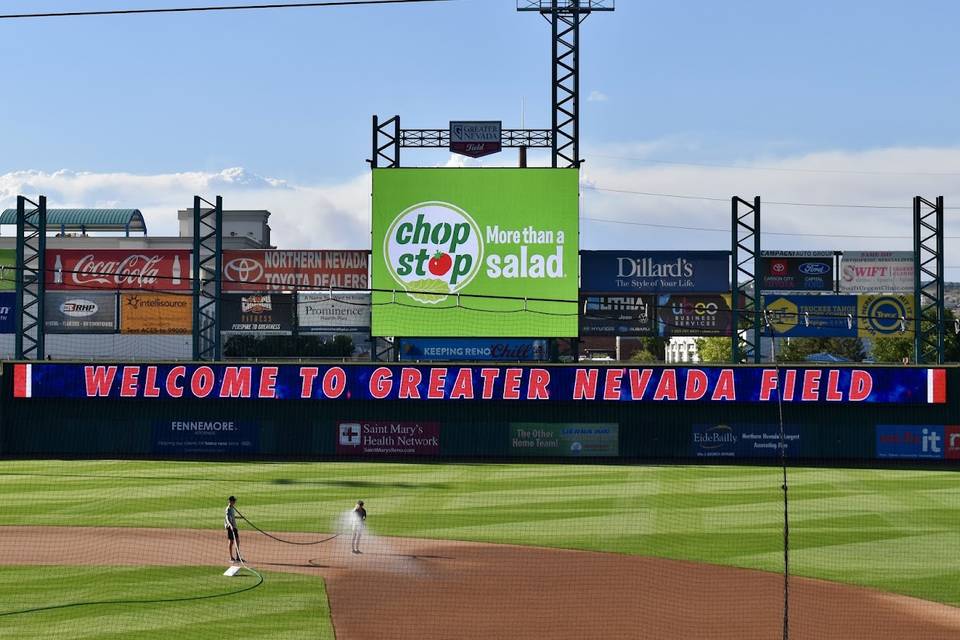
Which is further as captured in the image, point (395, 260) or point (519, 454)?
point (395, 260)

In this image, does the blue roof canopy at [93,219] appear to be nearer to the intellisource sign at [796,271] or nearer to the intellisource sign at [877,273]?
the intellisource sign at [796,271]

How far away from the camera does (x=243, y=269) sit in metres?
51.4

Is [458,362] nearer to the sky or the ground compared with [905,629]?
nearer to the sky

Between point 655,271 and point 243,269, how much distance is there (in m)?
19.3

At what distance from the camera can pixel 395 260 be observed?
162ft

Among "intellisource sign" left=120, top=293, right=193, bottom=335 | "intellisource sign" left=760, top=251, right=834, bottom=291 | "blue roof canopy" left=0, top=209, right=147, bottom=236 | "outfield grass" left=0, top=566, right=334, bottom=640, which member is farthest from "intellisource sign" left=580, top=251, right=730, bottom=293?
"blue roof canopy" left=0, top=209, right=147, bottom=236

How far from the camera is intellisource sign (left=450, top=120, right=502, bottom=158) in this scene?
4966cm

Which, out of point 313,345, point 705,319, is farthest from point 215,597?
point 313,345

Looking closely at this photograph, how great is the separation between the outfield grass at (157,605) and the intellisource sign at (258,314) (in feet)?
87.7

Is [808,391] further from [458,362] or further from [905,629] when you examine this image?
[905,629]

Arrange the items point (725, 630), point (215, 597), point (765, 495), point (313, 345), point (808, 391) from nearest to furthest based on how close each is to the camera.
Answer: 1. point (725, 630)
2. point (215, 597)
3. point (765, 495)
4. point (808, 391)
5. point (313, 345)

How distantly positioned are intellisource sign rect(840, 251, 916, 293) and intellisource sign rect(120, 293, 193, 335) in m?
30.7

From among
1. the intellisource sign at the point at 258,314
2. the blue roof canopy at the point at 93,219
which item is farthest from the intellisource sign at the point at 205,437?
the blue roof canopy at the point at 93,219

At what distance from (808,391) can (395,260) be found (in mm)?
18796
